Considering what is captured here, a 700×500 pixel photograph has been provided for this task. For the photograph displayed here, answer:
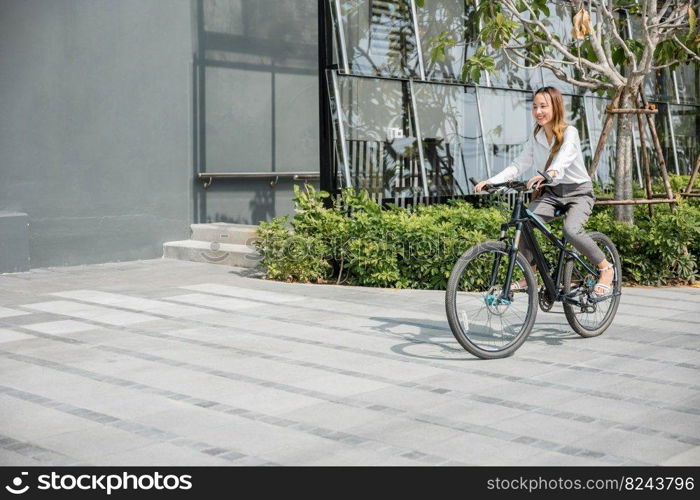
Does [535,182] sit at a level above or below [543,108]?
below

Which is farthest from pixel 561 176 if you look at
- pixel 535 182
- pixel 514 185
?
pixel 514 185

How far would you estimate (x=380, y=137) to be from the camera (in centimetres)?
1221

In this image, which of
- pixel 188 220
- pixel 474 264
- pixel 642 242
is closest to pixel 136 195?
pixel 188 220

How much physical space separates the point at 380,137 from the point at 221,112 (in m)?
2.82

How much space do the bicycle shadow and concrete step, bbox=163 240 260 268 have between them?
12.9 ft

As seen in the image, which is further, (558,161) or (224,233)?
(224,233)

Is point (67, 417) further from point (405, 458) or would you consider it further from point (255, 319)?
point (255, 319)

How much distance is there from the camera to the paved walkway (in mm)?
4641

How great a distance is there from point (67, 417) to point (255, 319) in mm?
3263

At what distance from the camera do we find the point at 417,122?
12758mm

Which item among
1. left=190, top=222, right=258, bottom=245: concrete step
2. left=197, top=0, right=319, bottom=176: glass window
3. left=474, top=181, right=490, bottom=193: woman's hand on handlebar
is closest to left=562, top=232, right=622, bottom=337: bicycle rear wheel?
left=474, top=181, right=490, bottom=193: woman's hand on handlebar

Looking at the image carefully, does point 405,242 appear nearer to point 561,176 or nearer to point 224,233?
point 561,176

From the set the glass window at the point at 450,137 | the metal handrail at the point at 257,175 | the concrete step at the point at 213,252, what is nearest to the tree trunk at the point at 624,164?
the glass window at the point at 450,137

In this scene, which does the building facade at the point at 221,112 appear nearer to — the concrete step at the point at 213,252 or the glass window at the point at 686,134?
the concrete step at the point at 213,252
